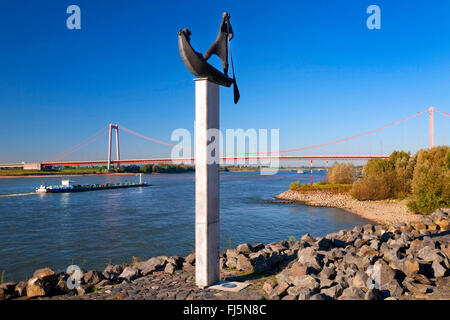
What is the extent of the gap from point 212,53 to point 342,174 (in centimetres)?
3674

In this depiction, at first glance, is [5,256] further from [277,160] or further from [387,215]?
[277,160]

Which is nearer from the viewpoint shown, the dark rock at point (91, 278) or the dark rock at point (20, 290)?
the dark rock at point (20, 290)

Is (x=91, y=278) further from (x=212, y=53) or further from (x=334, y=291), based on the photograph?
(x=212, y=53)

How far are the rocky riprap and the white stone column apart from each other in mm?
371

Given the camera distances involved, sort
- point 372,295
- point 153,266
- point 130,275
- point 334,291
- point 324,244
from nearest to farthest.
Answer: point 372,295, point 334,291, point 130,275, point 153,266, point 324,244

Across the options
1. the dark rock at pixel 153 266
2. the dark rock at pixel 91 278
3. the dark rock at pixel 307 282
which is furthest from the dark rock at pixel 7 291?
the dark rock at pixel 307 282

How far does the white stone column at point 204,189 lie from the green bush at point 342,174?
36.3 meters

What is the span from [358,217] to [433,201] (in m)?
4.95

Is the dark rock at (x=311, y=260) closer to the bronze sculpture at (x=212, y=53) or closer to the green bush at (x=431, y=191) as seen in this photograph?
the bronze sculpture at (x=212, y=53)

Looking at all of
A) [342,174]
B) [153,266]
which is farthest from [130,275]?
[342,174]

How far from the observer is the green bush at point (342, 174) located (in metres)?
38.7

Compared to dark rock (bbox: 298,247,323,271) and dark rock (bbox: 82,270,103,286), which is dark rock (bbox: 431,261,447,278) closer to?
dark rock (bbox: 298,247,323,271)

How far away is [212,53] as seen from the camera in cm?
529
